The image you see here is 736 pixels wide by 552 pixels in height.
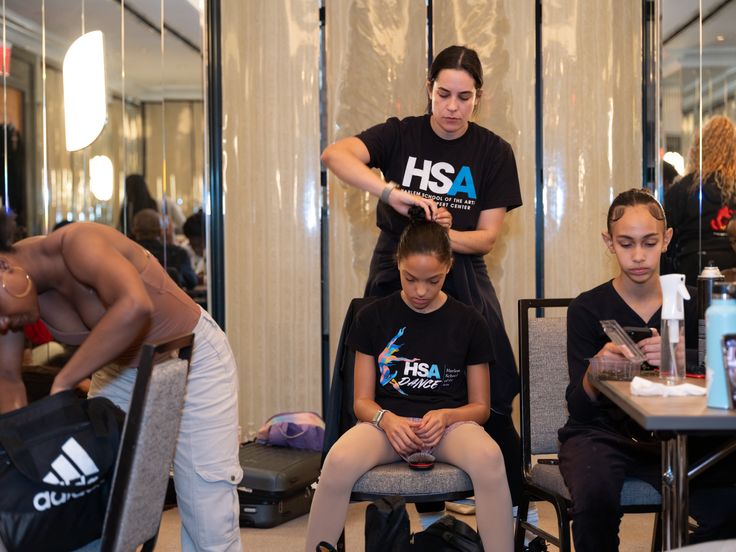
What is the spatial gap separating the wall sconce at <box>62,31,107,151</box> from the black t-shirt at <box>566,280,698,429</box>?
2429 mm

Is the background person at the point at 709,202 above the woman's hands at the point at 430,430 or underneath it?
above

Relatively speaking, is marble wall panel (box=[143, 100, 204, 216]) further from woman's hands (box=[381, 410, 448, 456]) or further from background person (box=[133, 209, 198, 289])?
woman's hands (box=[381, 410, 448, 456])

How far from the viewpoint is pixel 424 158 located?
2902 mm

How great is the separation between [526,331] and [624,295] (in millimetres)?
331

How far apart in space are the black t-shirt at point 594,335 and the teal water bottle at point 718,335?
611 millimetres

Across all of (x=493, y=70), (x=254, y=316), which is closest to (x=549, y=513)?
(x=254, y=316)

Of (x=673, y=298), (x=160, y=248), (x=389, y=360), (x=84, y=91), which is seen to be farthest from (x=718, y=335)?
(x=84, y=91)

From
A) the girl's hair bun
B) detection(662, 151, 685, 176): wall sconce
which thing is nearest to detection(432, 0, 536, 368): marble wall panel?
detection(662, 151, 685, 176): wall sconce

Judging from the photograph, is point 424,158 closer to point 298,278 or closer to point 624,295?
point 624,295

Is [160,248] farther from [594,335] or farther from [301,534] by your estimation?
[594,335]

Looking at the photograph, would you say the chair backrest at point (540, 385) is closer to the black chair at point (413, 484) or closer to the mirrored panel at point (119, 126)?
the black chair at point (413, 484)

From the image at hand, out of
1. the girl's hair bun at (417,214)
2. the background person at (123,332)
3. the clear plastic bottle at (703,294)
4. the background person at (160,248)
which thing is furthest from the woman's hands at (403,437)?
the background person at (160,248)

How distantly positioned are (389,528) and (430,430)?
0.31 metres

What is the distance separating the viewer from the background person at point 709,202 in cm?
396
